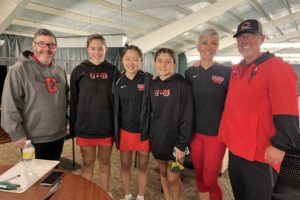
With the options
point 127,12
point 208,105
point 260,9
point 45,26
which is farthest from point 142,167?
point 260,9

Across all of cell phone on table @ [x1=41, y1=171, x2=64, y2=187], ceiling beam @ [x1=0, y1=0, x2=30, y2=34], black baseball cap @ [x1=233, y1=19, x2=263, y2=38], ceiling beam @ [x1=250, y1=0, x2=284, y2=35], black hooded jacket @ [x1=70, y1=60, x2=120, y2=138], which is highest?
ceiling beam @ [x1=250, y1=0, x2=284, y2=35]

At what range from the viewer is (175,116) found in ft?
6.12

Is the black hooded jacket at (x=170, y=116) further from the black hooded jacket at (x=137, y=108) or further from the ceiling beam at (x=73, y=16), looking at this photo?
the ceiling beam at (x=73, y=16)

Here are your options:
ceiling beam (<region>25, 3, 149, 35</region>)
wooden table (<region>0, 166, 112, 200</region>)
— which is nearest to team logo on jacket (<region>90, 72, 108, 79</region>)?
wooden table (<region>0, 166, 112, 200</region>)

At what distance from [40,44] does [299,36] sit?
924cm

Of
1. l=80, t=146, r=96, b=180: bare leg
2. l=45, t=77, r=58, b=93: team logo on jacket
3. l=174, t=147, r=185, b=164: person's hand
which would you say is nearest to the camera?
l=45, t=77, r=58, b=93: team logo on jacket

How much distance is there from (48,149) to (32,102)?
1.24 feet

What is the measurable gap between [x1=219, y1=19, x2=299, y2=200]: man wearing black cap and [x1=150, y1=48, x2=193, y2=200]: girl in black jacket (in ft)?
0.99

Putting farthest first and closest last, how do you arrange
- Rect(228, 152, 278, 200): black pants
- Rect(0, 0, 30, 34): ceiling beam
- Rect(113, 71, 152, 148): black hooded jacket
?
Rect(0, 0, 30, 34): ceiling beam < Rect(113, 71, 152, 148): black hooded jacket < Rect(228, 152, 278, 200): black pants

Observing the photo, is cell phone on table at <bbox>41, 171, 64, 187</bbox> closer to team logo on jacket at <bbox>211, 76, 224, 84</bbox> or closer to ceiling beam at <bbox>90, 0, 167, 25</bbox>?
team logo on jacket at <bbox>211, 76, 224, 84</bbox>

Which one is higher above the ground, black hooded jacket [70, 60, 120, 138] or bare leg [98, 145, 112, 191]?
black hooded jacket [70, 60, 120, 138]

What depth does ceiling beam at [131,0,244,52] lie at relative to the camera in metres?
4.79

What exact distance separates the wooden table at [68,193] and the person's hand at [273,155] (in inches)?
35.6

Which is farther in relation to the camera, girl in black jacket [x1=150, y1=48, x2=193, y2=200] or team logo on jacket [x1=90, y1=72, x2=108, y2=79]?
team logo on jacket [x1=90, y1=72, x2=108, y2=79]
